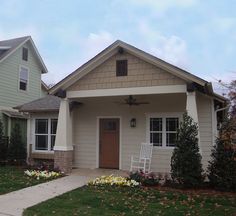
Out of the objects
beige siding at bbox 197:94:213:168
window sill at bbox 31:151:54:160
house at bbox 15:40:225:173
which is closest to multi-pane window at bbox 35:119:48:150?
house at bbox 15:40:225:173

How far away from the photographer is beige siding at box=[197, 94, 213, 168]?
12.9 m

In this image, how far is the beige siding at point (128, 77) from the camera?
12172 mm

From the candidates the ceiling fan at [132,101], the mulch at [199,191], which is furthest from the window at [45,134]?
the mulch at [199,191]

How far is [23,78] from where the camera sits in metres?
21.3

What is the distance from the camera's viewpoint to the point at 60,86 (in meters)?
13.5

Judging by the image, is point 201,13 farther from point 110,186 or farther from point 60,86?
point 110,186

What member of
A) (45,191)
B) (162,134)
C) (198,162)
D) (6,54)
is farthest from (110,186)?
(6,54)

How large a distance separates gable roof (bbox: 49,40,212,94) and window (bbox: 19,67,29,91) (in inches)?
317

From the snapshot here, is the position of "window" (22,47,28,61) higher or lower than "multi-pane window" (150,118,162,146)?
higher

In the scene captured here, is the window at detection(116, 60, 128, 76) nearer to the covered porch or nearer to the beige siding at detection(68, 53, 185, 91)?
the beige siding at detection(68, 53, 185, 91)

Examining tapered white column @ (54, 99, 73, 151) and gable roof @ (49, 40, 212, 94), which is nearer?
gable roof @ (49, 40, 212, 94)

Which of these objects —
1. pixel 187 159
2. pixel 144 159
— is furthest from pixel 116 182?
pixel 144 159

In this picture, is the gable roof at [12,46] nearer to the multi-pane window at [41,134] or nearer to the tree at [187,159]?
the multi-pane window at [41,134]

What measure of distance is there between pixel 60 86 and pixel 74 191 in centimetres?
486
